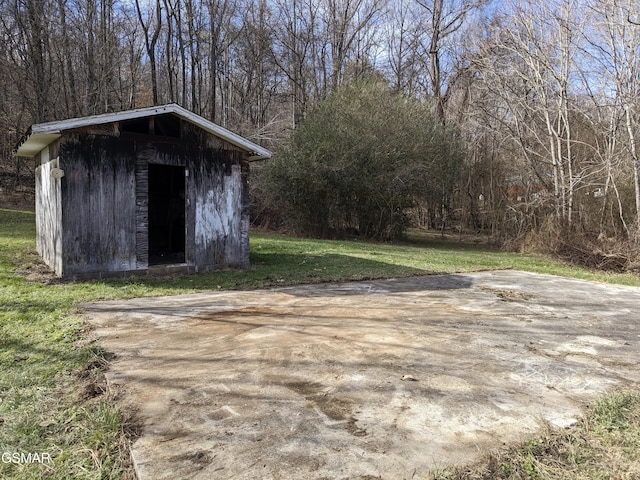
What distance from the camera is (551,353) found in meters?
4.15

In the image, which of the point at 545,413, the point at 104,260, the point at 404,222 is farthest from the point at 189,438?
the point at 404,222

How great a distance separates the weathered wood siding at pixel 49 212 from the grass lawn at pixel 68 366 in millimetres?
305

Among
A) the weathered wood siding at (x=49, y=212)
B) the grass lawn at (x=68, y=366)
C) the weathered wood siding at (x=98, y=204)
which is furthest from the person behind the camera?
the weathered wood siding at (x=49, y=212)

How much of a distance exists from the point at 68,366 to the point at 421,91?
2589cm

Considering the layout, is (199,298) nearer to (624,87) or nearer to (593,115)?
(624,87)

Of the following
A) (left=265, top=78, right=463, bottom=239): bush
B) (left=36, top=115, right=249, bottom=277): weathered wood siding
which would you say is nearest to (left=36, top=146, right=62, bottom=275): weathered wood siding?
(left=36, top=115, right=249, bottom=277): weathered wood siding

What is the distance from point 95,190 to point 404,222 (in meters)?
12.4

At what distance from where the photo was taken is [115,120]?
7.10 metres

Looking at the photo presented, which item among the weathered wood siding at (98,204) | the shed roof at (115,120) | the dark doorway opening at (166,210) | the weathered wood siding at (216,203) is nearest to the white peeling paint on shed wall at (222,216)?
the weathered wood siding at (216,203)

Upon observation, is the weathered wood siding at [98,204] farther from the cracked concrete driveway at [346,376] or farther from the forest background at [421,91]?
the forest background at [421,91]

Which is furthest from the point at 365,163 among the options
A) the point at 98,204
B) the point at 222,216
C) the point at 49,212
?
the point at 49,212

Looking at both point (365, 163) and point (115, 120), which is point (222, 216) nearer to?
point (115, 120)

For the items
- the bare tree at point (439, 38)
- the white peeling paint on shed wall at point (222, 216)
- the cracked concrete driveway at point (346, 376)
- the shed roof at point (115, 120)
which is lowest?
the cracked concrete driveway at point (346, 376)

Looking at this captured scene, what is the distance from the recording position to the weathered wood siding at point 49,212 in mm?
7160
